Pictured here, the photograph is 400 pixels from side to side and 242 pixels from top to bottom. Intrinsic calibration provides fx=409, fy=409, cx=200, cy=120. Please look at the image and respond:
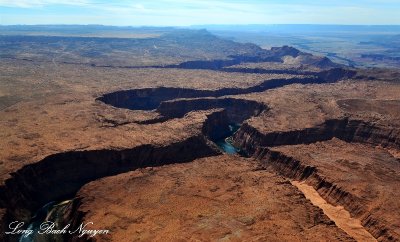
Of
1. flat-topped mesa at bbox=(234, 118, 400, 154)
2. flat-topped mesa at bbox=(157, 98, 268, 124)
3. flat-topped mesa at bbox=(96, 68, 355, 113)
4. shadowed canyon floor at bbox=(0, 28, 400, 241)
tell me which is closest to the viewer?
shadowed canyon floor at bbox=(0, 28, 400, 241)

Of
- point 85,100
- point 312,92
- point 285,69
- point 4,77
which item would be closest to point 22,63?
point 4,77

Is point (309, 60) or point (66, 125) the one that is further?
point (309, 60)

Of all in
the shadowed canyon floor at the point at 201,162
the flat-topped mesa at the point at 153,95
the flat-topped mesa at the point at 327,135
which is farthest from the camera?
the flat-topped mesa at the point at 153,95

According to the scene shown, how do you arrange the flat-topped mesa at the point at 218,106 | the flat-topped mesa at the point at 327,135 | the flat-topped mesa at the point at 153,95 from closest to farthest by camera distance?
the flat-topped mesa at the point at 327,135, the flat-topped mesa at the point at 218,106, the flat-topped mesa at the point at 153,95

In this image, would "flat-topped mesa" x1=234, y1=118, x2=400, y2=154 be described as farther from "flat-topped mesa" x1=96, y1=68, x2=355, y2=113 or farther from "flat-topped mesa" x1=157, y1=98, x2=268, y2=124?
"flat-topped mesa" x1=96, y1=68, x2=355, y2=113

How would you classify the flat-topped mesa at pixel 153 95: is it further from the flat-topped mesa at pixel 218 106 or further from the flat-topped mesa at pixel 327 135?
the flat-topped mesa at pixel 327 135

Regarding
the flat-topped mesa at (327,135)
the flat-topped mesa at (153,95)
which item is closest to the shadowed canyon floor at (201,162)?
the flat-topped mesa at (327,135)

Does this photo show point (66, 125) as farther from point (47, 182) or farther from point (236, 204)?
point (236, 204)

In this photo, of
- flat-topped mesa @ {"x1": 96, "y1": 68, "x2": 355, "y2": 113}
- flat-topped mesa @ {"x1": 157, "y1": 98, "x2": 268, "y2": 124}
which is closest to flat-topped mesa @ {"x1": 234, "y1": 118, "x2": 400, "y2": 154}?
flat-topped mesa @ {"x1": 157, "y1": 98, "x2": 268, "y2": 124}

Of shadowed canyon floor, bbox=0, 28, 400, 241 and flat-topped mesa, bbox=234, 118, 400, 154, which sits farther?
flat-topped mesa, bbox=234, 118, 400, 154
